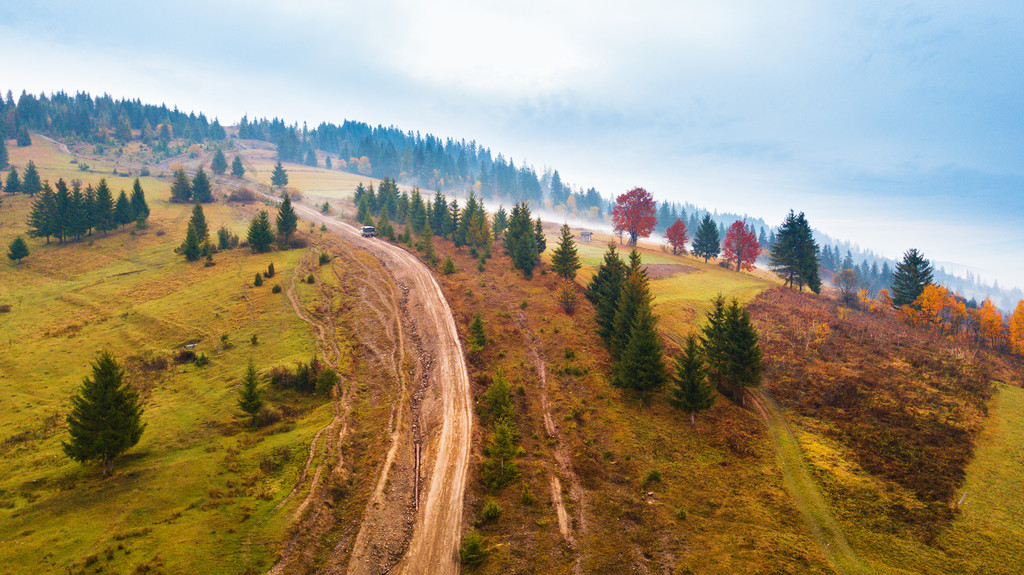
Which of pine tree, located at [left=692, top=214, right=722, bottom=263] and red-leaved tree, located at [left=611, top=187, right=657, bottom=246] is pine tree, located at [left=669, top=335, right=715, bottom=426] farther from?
pine tree, located at [left=692, top=214, right=722, bottom=263]

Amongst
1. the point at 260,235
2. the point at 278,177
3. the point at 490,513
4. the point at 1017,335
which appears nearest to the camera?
the point at 490,513

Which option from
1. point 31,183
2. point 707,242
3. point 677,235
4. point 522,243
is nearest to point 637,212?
point 677,235

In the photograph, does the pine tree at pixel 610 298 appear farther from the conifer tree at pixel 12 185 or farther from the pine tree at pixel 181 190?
the conifer tree at pixel 12 185

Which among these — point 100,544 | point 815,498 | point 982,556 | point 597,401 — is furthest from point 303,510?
point 982,556

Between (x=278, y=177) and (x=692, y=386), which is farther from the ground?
(x=278, y=177)

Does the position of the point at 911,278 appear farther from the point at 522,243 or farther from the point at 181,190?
the point at 181,190

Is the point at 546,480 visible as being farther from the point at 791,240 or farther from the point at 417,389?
the point at 791,240

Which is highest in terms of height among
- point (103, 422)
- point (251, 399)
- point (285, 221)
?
point (285, 221)
